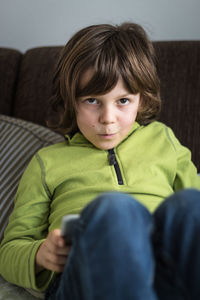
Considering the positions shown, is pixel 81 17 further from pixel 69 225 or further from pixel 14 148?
pixel 69 225

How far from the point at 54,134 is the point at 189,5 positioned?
74 cm

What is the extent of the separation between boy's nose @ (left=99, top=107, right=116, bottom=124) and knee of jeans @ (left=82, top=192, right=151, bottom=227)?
0.35 metres

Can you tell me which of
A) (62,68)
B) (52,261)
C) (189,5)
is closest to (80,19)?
(189,5)

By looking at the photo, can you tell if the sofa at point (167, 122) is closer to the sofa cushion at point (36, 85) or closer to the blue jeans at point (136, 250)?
the sofa cushion at point (36, 85)

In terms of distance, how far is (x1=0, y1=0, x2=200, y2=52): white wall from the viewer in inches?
61.1

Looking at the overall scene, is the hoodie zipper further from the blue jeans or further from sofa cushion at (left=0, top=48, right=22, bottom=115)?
sofa cushion at (left=0, top=48, right=22, bottom=115)

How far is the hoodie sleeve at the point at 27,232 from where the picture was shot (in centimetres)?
86

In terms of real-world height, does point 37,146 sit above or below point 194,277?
below

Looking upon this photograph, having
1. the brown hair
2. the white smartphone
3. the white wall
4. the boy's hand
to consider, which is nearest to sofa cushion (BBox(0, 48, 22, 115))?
the white wall

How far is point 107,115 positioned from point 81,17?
0.90 metres

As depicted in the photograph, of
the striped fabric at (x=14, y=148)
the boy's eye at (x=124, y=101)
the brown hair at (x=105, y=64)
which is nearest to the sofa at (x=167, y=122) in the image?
the striped fabric at (x=14, y=148)

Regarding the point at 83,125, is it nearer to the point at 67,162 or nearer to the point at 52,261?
the point at 67,162

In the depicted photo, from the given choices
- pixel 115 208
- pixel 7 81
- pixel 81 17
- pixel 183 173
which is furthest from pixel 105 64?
pixel 81 17

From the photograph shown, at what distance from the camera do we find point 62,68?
1033 millimetres
